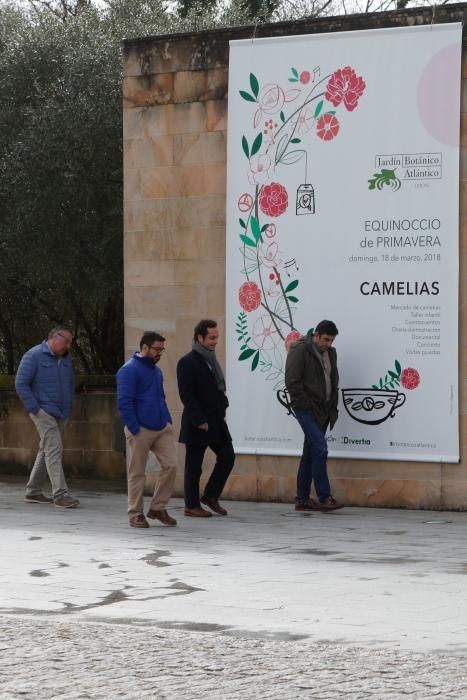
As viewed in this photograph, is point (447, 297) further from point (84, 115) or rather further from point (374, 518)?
point (84, 115)

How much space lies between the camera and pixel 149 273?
14891 mm

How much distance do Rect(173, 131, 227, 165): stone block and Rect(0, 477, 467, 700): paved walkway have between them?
12.9ft

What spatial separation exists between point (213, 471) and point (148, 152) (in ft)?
12.6

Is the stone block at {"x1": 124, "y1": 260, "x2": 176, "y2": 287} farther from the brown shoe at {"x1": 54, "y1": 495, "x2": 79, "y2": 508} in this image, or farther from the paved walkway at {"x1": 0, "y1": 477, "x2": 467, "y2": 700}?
the paved walkway at {"x1": 0, "y1": 477, "x2": 467, "y2": 700}

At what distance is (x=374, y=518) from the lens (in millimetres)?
12766

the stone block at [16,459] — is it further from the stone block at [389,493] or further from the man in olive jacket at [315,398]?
the man in olive jacket at [315,398]

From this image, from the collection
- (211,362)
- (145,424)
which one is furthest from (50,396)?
(145,424)

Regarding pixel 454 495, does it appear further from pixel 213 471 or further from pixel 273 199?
pixel 273 199

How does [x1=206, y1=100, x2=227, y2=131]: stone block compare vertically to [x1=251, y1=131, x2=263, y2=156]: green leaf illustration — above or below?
above

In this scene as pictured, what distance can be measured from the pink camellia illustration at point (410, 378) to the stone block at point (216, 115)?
10.5 ft

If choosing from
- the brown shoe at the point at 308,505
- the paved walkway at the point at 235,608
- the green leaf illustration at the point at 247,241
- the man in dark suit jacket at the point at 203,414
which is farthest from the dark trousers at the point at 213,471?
the green leaf illustration at the point at 247,241

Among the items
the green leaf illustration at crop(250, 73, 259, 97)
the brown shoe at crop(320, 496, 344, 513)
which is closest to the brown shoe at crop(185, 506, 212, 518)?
the brown shoe at crop(320, 496, 344, 513)

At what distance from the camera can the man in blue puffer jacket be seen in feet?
45.6


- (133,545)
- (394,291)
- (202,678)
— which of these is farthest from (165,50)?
(202,678)
